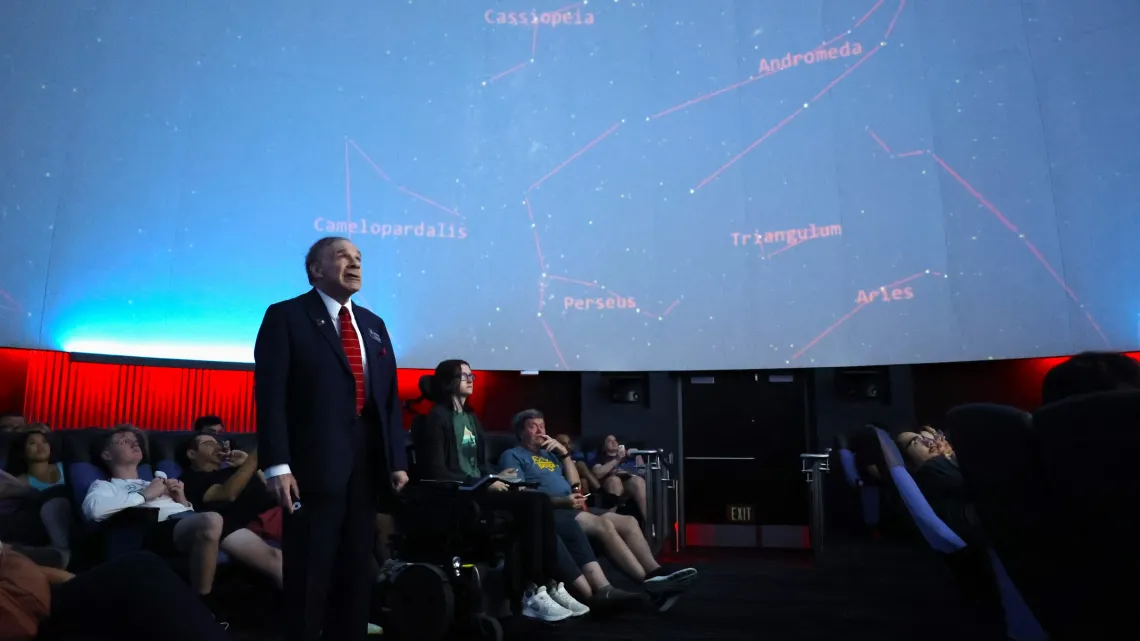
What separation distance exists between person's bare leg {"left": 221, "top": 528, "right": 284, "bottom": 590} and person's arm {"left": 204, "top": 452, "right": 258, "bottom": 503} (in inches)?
12.3

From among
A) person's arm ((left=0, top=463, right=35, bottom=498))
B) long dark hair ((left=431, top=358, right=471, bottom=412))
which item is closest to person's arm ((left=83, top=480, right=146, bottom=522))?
person's arm ((left=0, top=463, right=35, bottom=498))

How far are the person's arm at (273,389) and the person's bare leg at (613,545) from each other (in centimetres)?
199

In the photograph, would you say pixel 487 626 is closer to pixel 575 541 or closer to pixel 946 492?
pixel 575 541

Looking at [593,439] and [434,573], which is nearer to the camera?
[434,573]

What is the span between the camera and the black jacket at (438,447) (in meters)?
3.04

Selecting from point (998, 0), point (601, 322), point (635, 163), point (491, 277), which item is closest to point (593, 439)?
point (601, 322)

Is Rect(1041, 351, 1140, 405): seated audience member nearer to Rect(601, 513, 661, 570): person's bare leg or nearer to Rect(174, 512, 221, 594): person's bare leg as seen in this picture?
Rect(601, 513, 661, 570): person's bare leg

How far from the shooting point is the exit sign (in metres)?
6.85

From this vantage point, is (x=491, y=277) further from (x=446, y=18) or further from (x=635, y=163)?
(x=446, y=18)

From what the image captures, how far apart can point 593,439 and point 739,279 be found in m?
1.80

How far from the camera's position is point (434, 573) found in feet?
9.00

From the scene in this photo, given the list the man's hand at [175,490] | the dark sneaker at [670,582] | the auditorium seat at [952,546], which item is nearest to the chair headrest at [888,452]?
the auditorium seat at [952,546]

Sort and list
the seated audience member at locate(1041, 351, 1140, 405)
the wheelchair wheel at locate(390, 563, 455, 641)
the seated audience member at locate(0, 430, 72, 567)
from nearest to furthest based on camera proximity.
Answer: the seated audience member at locate(1041, 351, 1140, 405) < the wheelchair wheel at locate(390, 563, 455, 641) < the seated audience member at locate(0, 430, 72, 567)

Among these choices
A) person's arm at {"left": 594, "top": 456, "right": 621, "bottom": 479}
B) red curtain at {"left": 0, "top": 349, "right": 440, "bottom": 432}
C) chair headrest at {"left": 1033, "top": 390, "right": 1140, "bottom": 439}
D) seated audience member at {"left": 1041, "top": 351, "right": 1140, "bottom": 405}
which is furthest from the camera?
red curtain at {"left": 0, "top": 349, "right": 440, "bottom": 432}
